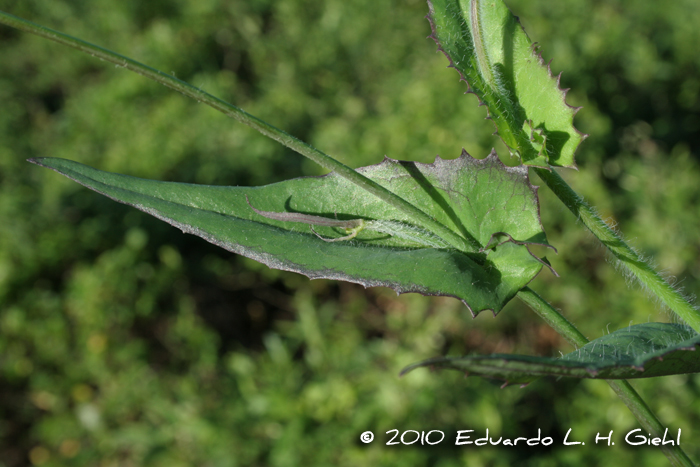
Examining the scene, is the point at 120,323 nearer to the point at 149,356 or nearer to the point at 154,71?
the point at 149,356

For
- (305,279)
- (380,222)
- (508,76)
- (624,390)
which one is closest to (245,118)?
(380,222)

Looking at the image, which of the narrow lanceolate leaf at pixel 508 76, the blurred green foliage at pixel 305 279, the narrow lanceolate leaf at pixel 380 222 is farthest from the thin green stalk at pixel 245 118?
the blurred green foliage at pixel 305 279

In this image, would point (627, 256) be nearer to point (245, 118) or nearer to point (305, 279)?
point (245, 118)

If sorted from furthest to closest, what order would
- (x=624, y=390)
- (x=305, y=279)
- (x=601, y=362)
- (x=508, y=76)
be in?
(x=305, y=279) → (x=508, y=76) → (x=624, y=390) → (x=601, y=362)

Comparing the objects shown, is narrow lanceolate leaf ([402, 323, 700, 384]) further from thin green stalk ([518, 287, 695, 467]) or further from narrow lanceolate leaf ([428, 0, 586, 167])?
narrow lanceolate leaf ([428, 0, 586, 167])

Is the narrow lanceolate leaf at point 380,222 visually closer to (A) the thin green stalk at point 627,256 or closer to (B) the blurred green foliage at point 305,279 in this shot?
(A) the thin green stalk at point 627,256

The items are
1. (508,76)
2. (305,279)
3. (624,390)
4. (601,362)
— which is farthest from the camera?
(305,279)
